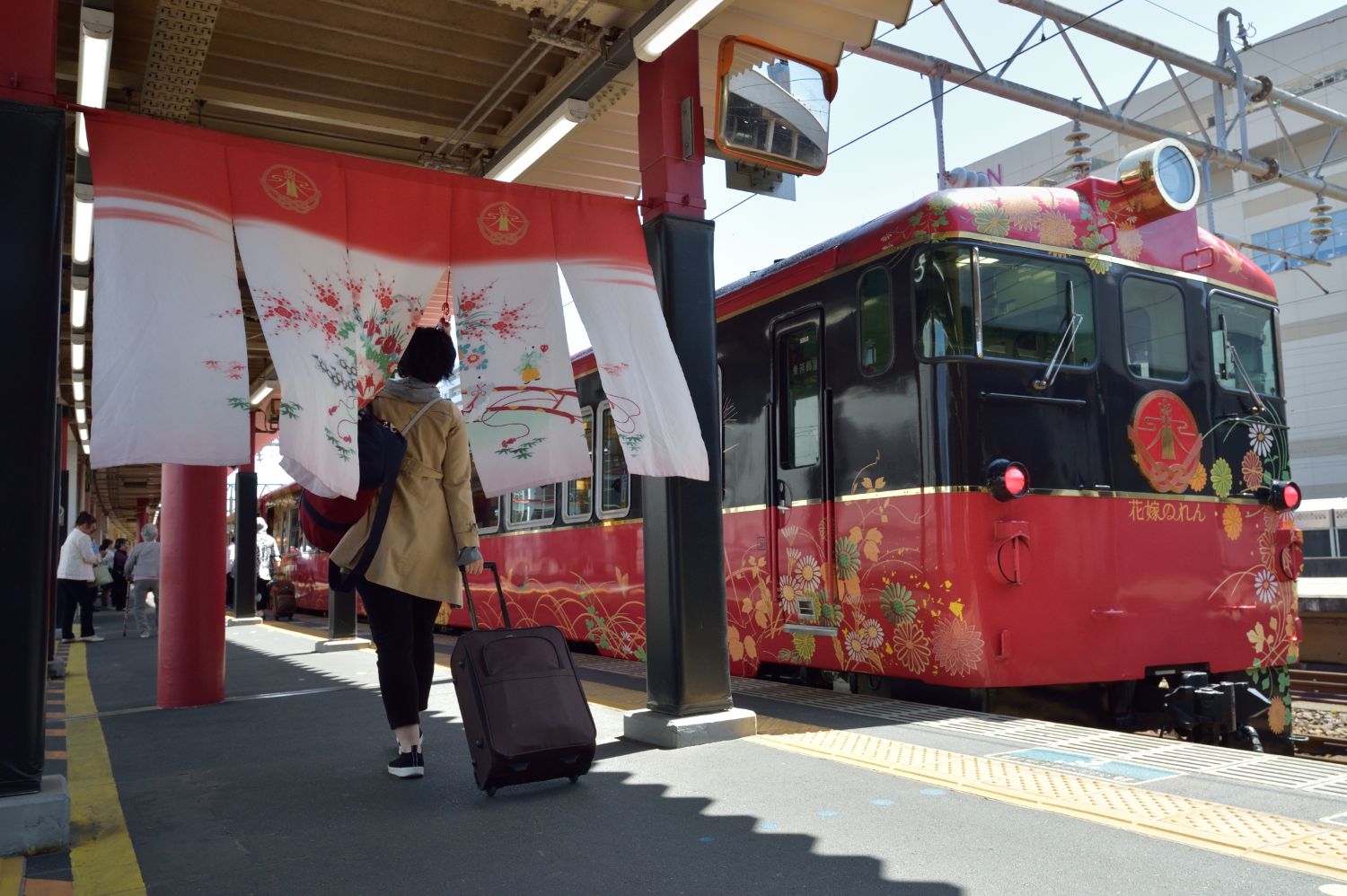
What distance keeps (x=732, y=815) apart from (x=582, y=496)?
222 inches

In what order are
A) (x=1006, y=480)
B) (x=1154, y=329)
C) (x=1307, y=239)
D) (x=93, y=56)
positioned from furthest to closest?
(x=1307, y=239) → (x=1154, y=329) → (x=1006, y=480) → (x=93, y=56)

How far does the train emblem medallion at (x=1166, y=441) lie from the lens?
606 centimetres

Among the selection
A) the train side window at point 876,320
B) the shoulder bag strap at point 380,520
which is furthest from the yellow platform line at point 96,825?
the train side window at point 876,320

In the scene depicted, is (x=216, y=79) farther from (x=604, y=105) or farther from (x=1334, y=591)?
(x=1334, y=591)

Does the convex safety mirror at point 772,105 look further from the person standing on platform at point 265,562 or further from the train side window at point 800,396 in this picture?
the person standing on platform at point 265,562

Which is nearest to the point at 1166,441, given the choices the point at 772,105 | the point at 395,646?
the point at 772,105

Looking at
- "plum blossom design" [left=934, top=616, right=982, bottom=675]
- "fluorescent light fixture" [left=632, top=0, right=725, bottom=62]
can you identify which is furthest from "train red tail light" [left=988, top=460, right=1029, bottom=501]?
"fluorescent light fixture" [left=632, top=0, right=725, bottom=62]

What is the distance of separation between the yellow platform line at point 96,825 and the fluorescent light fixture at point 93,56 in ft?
8.80

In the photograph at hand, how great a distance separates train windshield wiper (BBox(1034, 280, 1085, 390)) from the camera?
5789mm

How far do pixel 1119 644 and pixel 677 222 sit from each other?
10.8ft

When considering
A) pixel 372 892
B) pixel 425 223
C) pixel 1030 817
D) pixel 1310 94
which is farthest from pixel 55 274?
pixel 1310 94

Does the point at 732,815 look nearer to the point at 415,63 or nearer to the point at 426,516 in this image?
the point at 426,516

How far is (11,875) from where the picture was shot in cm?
310

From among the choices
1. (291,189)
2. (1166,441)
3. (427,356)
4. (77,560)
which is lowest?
(77,560)
